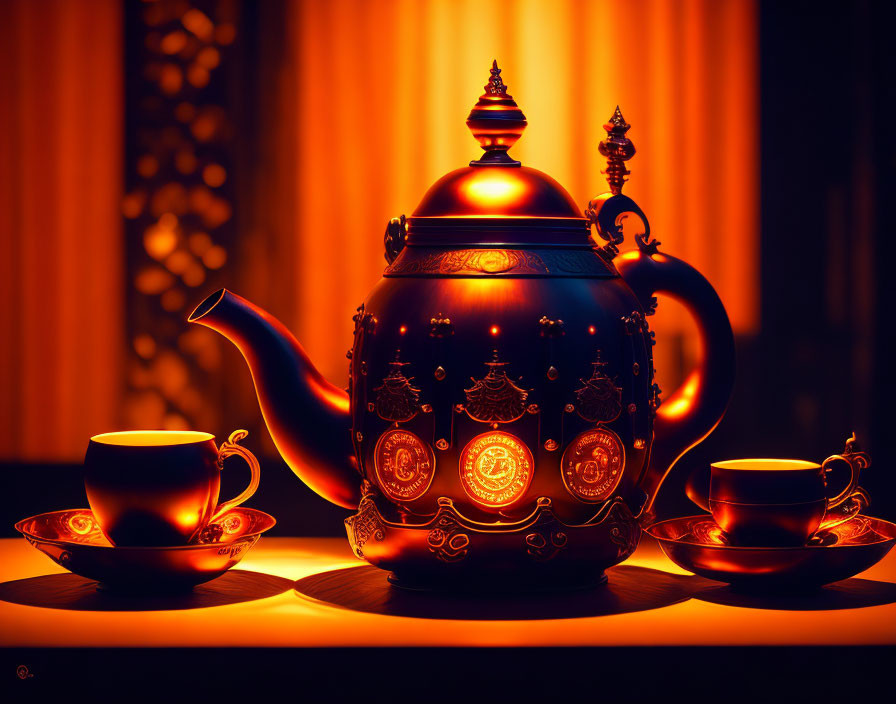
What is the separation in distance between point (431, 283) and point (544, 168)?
1.15 meters

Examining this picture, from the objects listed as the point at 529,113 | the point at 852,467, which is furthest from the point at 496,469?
the point at 529,113

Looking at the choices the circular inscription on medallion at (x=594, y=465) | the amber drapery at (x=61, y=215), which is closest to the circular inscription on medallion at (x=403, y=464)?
the circular inscription on medallion at (x=594, y=465)

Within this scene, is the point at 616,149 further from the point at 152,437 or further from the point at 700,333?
the point at 152,437

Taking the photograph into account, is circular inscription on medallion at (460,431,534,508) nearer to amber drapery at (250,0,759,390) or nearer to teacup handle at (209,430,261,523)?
teacup handle at (209,430,261,523)

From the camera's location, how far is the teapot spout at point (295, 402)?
127 cm

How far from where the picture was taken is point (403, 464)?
1167mm

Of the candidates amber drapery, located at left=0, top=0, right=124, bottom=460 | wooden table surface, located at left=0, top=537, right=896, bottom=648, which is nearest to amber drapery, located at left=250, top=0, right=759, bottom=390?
amber drapery, located at left=0, top=0, right=124, bottom=460

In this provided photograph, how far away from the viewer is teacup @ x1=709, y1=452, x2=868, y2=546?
1.18 m

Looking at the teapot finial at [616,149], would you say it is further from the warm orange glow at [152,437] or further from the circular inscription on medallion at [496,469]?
the warm orange glow at [152,437]

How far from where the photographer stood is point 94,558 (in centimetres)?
117

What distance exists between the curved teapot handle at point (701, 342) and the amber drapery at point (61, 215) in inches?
50.5

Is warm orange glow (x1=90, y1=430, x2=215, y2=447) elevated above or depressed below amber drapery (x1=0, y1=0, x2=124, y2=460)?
below

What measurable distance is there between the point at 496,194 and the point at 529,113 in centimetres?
111

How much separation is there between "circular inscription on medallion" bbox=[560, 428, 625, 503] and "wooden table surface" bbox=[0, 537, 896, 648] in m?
0.09
